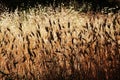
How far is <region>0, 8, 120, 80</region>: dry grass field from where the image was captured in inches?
130

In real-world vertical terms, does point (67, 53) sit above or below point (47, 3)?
below

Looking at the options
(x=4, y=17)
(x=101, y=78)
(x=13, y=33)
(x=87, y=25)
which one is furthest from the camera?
(x=4, y=17)

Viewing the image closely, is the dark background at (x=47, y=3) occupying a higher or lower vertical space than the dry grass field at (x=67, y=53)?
higher

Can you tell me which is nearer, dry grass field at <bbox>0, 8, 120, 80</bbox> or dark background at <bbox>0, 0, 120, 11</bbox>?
dry grass field at <bbox>0, 8, 120, 80</bbox>

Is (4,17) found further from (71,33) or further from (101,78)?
(101,78)

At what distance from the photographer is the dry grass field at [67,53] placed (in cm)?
330

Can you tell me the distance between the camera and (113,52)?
3352 millimetres

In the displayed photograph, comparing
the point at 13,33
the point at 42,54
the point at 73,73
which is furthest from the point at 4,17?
the point at 73,73

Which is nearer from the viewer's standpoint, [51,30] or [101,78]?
[101,78]

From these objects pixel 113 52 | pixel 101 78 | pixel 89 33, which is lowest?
pixel 101 78

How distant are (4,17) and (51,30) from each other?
5.35 feet

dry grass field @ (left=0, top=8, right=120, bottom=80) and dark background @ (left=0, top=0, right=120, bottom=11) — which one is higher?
dark background @ (left=0, top=0, right=120, bottom=11)

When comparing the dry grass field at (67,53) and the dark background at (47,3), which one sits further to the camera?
the dark background at (47,3)

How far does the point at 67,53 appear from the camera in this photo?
3.43 meters
